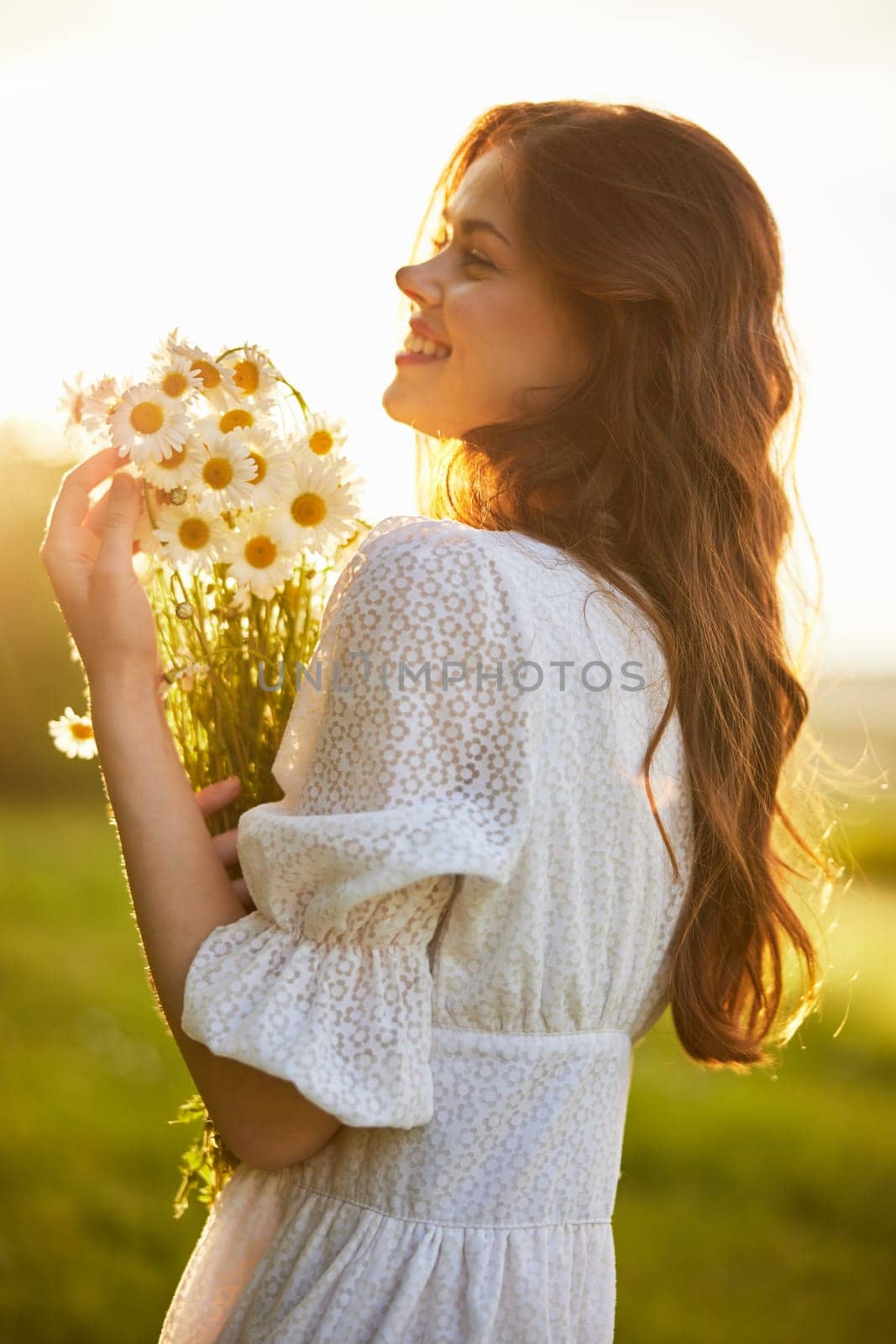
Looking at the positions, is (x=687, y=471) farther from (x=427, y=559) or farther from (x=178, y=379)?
(x=178, y=379)

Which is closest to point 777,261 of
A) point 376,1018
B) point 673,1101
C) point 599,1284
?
point 376,1018

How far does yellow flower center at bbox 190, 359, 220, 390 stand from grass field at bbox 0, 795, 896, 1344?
2.62 m

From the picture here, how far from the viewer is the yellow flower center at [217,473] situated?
0.95 m

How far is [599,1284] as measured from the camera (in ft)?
3.14

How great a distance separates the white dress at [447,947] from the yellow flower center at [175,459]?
0.19 m

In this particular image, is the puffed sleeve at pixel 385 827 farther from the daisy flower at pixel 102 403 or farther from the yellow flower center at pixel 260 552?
the daisy flower at pixel 102 403

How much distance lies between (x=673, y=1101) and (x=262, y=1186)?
11.0 ft

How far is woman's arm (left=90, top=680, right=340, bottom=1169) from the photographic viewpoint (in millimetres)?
846

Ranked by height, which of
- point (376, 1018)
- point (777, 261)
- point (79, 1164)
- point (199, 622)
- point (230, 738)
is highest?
point (777, 261)

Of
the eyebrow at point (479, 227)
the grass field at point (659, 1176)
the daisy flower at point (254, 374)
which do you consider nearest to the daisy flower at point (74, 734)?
the daisy flower at point (254, 374)

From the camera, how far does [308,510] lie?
1.00 meters

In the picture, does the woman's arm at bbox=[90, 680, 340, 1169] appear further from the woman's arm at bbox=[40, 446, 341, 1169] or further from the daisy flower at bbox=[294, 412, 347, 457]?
the daisy flower at bbox=[294, 412, 347, 457]

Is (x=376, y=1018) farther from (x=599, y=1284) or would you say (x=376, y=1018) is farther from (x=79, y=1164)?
(x=79, y=1164)

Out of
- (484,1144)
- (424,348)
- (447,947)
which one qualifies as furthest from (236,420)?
(484,1144)
